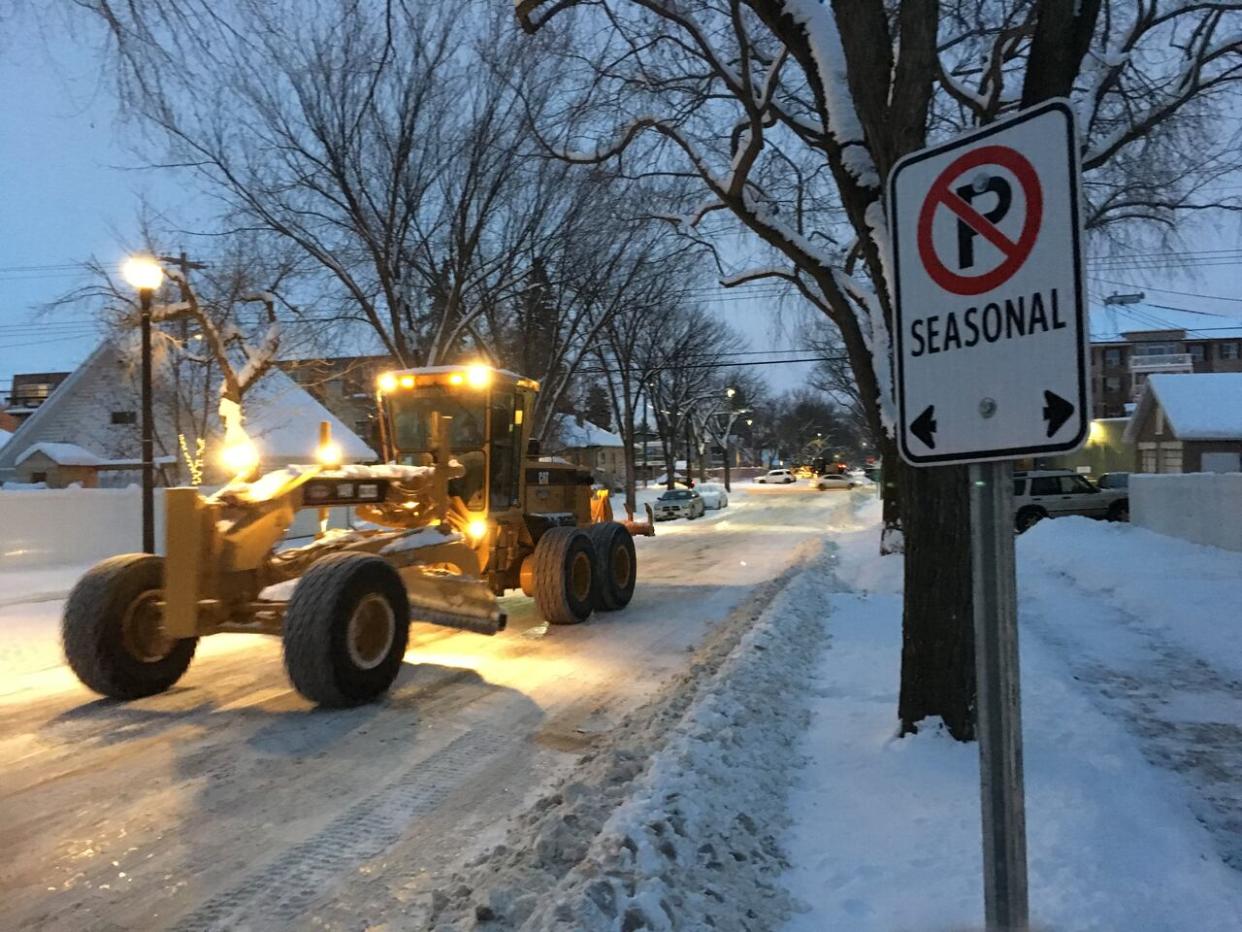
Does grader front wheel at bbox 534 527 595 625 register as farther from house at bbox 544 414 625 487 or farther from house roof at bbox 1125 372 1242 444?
house at bbox 544 414 625 487

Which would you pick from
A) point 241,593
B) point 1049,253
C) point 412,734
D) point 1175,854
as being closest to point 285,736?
point 412,734

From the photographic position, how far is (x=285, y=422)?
109 feet

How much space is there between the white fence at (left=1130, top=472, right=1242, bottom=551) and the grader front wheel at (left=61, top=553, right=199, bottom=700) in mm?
15383

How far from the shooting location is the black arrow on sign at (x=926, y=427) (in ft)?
7.89

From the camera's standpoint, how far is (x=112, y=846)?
423cm

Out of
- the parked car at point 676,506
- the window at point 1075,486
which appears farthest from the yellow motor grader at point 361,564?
the parked car at point 676,506

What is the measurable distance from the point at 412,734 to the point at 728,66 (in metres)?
8.24

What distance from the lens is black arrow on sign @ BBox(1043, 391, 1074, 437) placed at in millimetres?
2123

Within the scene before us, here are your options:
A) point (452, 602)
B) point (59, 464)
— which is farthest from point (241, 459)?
point (59, 464)

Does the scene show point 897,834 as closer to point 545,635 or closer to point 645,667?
point 645,667

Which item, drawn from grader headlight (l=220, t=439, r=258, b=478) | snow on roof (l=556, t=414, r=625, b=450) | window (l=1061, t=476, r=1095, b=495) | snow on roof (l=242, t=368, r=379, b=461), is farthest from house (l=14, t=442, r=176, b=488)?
window (l=1061, t=476, r=1095, b=495)

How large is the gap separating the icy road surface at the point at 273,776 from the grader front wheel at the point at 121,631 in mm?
217

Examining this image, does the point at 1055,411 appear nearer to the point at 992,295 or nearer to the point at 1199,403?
the point at 992,295

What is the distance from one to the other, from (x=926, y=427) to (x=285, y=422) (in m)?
33.7
